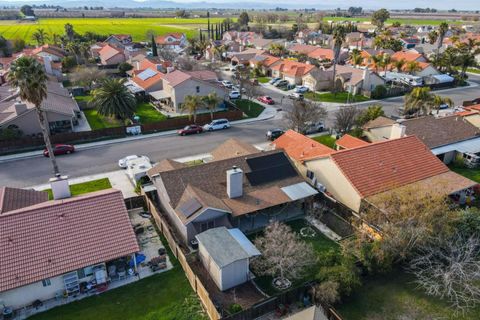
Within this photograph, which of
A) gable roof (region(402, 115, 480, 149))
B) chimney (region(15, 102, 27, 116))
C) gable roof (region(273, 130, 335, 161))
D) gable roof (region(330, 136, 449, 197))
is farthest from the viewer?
chimney (region(15, 102, 27, 116))

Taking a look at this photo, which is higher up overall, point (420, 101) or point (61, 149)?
point (420, 101)

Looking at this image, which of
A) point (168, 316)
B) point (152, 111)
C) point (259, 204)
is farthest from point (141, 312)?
point (152, 111)

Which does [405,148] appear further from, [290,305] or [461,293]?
[290,305]

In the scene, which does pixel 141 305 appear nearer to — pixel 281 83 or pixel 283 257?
pixel 283 257

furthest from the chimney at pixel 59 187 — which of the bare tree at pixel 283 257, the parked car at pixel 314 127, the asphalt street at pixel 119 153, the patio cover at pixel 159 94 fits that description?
the patio cover at pixel 159 94

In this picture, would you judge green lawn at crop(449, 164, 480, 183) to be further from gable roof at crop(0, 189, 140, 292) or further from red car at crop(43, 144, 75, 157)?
red car at crop(43, 144, 75, 157)

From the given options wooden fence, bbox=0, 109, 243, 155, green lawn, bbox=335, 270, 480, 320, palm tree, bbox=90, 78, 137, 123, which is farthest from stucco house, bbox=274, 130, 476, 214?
palm tree, bbox=90, 78, 137, 123

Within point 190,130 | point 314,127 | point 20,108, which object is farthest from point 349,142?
point 20,108

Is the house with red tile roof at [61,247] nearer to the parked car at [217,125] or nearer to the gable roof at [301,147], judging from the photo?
the gable roof at [301,147]
